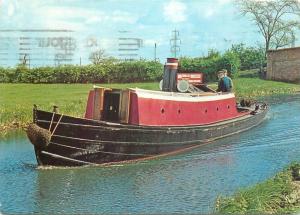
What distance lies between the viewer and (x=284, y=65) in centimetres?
1638

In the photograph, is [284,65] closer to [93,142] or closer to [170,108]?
[170,108]

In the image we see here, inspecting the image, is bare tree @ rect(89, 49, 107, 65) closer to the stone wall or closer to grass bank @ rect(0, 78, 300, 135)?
grass bank @ rect(0, 78, 300, 135)

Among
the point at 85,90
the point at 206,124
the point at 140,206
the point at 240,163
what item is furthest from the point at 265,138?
the point at 140,206

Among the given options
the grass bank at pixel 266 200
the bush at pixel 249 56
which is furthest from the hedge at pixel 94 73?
the grass bank at pixel 266 200

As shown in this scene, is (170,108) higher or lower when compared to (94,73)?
lower

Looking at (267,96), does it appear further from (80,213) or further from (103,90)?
(80,213)

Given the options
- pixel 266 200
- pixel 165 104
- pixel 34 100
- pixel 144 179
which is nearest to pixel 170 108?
pixel 165 104

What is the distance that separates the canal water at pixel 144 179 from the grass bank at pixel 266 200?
54cm

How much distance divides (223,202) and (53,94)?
8.33 meters

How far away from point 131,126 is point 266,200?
4.59 m

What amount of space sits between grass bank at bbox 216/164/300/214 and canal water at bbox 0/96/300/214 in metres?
0.54

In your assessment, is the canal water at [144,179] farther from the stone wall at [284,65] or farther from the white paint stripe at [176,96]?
the stone wall at [284,65]

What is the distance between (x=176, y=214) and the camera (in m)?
8.66

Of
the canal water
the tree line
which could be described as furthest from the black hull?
the tree line
